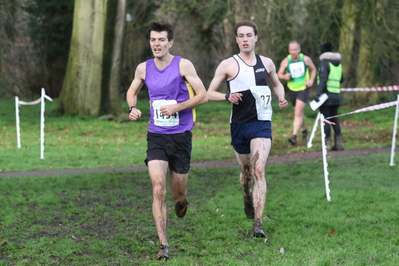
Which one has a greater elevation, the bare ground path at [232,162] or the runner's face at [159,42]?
the runner's face at [159,42]

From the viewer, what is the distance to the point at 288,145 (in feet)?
51.0

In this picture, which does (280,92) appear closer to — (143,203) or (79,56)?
(143,203)

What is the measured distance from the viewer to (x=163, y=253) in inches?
237

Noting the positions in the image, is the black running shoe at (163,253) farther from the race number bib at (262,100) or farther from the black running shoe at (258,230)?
the race number bib at (262,100)

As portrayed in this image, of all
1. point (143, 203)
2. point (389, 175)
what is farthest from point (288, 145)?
point (143, 203)

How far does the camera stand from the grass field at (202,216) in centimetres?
622

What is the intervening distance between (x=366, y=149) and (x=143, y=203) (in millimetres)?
7068

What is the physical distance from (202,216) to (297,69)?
269 inches

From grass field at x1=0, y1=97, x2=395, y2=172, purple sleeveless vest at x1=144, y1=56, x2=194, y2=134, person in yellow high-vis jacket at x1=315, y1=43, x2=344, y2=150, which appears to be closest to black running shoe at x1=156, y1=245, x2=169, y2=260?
purple sleeveless vest at x1=144, y1=56, x2=194, y2=134

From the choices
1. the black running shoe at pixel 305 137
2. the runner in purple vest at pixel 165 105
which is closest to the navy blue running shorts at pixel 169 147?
the runner in purple vest at pixel 165 105

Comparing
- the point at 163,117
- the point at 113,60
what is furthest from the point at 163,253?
the point at 113,60

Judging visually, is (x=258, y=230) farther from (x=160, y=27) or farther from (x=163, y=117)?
(x=160, y=27)

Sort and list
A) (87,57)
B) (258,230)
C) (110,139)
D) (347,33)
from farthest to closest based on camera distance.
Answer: (347,33)
(87,57)
(110,139)
(258,230)

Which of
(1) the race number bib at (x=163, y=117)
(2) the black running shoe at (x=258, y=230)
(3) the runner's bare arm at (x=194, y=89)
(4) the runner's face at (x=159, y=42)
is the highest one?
(4) the runner's face at (x=159, y=42)
